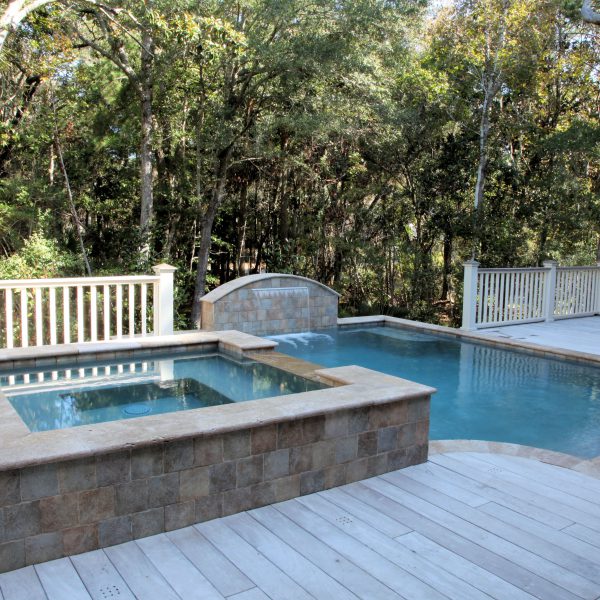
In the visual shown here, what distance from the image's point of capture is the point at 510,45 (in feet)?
33.2

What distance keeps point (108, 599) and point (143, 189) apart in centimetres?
894

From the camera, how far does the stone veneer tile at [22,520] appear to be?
2.27 m

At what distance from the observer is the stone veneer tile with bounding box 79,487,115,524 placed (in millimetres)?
2416

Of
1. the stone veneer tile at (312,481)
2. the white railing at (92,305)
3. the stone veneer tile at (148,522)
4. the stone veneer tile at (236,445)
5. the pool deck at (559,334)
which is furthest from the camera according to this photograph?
the pool deck at (559,334)

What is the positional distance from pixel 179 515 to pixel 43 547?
565 mm

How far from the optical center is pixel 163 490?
259 centimetres

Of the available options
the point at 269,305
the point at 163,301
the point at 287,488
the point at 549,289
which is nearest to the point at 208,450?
the point at 287,488

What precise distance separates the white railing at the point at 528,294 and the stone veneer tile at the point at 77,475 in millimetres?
6298

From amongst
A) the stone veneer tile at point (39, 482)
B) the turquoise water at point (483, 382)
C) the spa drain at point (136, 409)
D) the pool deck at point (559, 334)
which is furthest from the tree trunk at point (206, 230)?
the stone veneer tile at point (39, 482)

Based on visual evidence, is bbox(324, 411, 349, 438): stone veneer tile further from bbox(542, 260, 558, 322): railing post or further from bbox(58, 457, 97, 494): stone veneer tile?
bbox(542, 260, 558, 322): railing post

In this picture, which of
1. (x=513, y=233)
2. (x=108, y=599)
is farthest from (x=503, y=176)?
(x=108, y=599)

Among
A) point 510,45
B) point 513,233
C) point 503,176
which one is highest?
point 510,45

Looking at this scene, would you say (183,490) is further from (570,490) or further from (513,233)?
(513,233)

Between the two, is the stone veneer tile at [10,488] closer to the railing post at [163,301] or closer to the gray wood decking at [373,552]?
the gray wood decking at [373,552]
